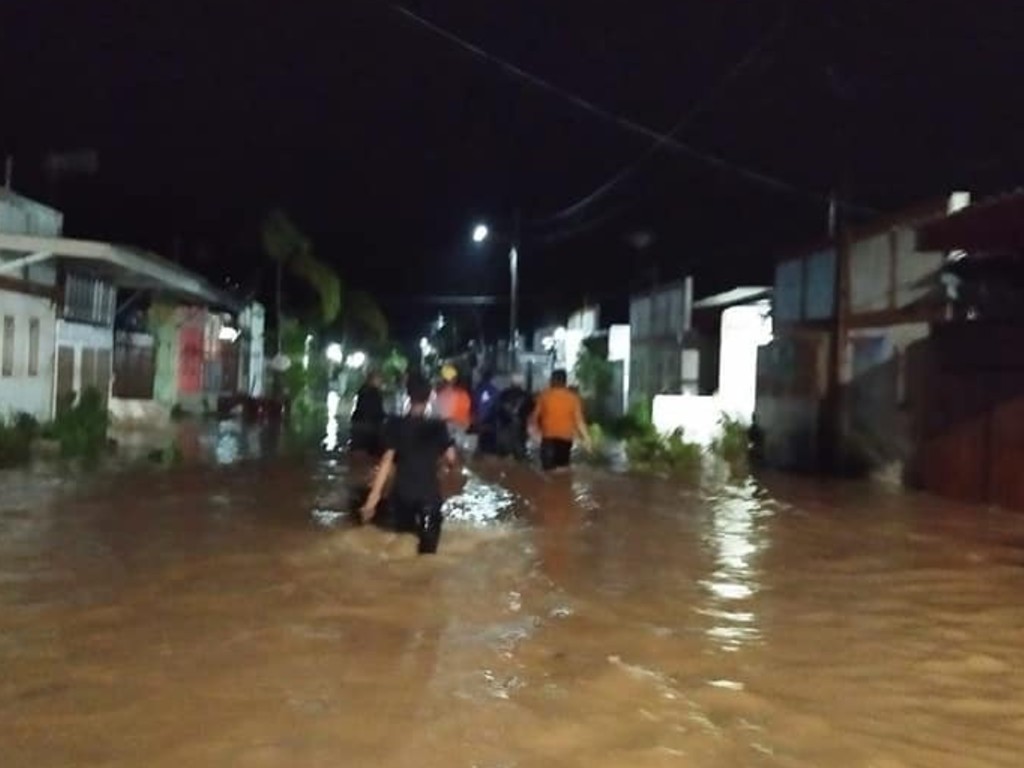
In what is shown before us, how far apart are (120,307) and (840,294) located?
18.2 metres

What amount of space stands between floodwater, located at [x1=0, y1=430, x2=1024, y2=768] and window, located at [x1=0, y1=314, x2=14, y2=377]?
9.62m

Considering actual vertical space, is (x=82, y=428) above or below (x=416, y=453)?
below

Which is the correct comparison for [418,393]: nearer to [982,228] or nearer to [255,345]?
[982,228]

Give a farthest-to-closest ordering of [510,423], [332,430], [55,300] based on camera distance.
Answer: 1. [332,430]
2. [55,300]
3. [510,423]

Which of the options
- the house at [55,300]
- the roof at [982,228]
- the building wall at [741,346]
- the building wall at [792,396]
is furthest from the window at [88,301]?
the roof at [982,228]

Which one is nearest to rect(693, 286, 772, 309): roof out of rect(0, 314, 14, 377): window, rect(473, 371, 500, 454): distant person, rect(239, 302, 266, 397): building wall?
rect(473, 371, 500, 454): distant person

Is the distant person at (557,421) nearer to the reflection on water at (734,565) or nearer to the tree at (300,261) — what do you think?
the reflection on water at (734,565)

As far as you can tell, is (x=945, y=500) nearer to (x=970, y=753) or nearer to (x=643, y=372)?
(x=970, y=753)

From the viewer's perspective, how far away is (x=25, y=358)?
2553 cm

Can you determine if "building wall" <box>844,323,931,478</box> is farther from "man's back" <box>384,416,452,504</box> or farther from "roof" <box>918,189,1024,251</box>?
"man's back" <box>384,416,452,504</box>

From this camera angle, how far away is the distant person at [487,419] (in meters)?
24.2

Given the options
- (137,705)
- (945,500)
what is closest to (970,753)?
(137,705)

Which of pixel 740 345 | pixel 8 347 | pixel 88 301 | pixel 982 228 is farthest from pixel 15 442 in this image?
pixel 740 345

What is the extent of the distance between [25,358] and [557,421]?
10297 mm
